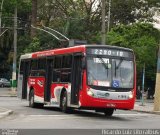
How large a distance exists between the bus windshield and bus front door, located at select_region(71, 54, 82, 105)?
67cm

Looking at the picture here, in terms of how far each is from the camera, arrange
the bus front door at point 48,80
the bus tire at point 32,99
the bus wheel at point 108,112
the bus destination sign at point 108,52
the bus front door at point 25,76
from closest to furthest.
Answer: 1. the bus destination sign at point 108,52
2. the bus wheel at point 108,112
3. the bus front door at point 48,80
4. the bus tire at point 32,99
5. the bus front door at point 25,76

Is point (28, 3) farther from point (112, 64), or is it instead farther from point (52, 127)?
point (52, 127)

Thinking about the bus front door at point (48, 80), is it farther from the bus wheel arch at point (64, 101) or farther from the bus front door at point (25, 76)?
the bus front door at point (25, 76)

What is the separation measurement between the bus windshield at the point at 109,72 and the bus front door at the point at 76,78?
0.67 m

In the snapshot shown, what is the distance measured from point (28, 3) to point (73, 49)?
58.4m

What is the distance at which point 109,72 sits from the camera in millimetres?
24922

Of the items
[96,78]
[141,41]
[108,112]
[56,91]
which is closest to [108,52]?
[96,78]

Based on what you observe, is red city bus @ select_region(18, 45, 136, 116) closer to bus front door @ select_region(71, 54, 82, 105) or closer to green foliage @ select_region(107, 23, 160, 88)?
bus front door @ select_region(71, 54, 82, 105)

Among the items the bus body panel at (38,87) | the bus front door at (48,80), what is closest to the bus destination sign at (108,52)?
the bus front door at (48,80)

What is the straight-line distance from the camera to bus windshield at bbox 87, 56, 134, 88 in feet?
81.3

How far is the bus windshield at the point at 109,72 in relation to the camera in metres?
24.8

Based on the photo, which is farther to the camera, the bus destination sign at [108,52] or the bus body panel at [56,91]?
the bus body panel at [56,91]

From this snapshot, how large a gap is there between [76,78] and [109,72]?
170 cm

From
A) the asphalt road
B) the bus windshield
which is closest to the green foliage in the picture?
the bus windshield
